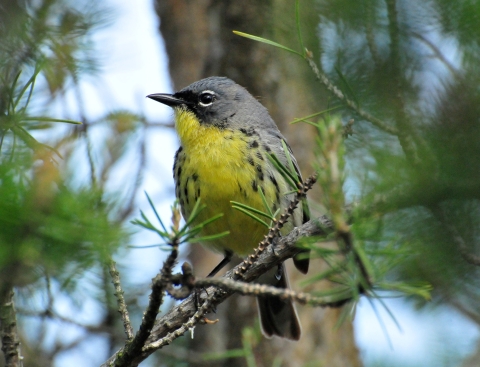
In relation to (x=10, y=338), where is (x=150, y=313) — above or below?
below

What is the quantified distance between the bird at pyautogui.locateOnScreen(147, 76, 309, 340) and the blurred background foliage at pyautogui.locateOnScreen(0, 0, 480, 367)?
43cm

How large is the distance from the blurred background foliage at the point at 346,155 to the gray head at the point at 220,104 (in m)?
0.49

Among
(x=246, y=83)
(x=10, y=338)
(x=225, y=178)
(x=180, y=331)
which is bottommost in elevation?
(x=180, y=331)

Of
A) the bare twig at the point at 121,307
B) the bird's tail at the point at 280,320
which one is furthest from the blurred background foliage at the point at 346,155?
the bird's tail at the point at 280,320

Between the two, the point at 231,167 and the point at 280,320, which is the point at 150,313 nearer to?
the point at 231,167

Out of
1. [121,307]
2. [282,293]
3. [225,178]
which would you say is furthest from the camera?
[225,178]

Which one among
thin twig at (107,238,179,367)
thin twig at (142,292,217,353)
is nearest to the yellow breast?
thin twig at (142,292,217,353)

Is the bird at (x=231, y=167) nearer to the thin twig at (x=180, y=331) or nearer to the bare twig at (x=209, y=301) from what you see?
the bare twig at (x=209, y=301)

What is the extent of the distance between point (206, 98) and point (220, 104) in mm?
159

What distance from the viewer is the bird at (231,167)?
421cm

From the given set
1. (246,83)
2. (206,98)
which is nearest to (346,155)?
(206,98)

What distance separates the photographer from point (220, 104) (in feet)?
16.7

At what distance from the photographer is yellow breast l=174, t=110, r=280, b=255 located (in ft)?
13.7

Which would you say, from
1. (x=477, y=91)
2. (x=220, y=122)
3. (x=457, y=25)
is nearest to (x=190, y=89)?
(x=220, y=122)
